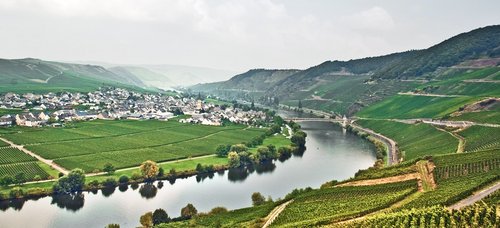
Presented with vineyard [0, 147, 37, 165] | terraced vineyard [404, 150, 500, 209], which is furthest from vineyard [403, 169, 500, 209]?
vineyard [0, 147, 37, 165]

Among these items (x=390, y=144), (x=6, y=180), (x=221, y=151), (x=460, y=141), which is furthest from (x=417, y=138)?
(x=6, y=180)

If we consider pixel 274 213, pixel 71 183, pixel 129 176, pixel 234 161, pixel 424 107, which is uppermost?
pixel 424 107

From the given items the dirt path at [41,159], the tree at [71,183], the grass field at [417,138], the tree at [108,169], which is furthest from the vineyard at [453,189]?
the dirt path at [41,159]

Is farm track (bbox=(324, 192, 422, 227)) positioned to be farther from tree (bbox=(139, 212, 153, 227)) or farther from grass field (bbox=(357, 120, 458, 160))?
grass field (bbox=(357, 120, 458, 160))

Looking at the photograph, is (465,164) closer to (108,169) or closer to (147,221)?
(147,221)

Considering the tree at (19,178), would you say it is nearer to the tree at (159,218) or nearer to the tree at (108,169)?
the tree at (108,169)

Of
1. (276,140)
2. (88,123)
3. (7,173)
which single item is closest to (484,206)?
(7,173)
